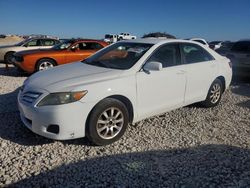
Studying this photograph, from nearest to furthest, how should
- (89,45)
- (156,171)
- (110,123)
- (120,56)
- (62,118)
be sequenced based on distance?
(156,171)
(62,118)
(110,123)
(120,56)
(89,45)

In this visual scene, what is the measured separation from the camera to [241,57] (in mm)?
8984

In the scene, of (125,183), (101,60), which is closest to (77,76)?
(101,60)

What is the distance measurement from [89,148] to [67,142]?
0.40 m

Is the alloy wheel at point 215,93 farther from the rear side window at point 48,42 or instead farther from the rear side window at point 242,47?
the rear side window at point 48,42

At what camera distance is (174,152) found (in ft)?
12.9

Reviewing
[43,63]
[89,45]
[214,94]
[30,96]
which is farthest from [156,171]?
[89,45]

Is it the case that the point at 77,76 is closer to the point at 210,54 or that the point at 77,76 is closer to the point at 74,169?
the point at 74,169

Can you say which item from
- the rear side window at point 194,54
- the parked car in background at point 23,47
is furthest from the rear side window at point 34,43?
the rear side window at point 194,54

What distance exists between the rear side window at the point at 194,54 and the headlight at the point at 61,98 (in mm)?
2416

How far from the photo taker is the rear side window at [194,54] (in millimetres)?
5156

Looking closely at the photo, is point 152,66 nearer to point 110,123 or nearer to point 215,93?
point 110,123

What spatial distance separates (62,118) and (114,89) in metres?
0.86

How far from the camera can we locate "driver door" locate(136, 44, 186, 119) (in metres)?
4.29

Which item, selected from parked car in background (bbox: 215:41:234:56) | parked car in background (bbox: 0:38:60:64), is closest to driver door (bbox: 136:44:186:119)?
parked car in background (bbox: 215:41:234:56)
